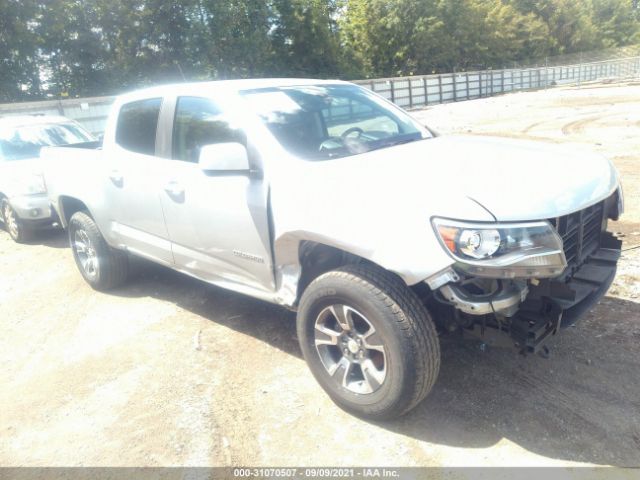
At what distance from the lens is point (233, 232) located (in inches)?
132

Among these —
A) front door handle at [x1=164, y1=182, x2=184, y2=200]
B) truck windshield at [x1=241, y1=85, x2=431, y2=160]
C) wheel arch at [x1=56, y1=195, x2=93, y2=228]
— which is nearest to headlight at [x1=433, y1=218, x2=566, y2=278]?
truck windshield at [x1=241, y1=85, x2=431, y2=160]

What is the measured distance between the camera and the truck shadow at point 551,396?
2631 millimetres

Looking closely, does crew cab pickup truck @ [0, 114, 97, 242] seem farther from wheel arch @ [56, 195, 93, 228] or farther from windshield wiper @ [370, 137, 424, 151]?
windshield wiper @ [370, 137, 424, 151]

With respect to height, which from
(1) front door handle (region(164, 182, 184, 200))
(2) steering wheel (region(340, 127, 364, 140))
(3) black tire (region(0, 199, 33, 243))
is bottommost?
(3) black tire (region(0, 199, 33, 243))

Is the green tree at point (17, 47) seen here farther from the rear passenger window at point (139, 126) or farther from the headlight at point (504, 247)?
the headlight at point (504, 247)

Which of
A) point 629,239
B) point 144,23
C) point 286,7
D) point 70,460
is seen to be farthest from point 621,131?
point 286,7

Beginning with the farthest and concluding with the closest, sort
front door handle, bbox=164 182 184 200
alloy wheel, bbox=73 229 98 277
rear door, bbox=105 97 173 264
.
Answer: alloy wheel, bbox=73 229 98 277 → rear door, bbox=105 97 173 264 → front door handle, bbox=164 182 184 200

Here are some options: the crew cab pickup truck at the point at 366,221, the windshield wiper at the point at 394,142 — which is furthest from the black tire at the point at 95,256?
the windshield wiper at the point at 394,142

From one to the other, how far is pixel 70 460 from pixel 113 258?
2408 mm

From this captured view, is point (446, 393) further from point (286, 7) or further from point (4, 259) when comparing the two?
point (286, 7)

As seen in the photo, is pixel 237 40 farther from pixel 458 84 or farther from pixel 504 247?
pixel 504 247

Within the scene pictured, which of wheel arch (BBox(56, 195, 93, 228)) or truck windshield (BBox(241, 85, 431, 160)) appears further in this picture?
wheel arch (BBox(56, 195, 93, 228))

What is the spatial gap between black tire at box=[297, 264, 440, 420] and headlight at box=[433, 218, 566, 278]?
1.19 ft

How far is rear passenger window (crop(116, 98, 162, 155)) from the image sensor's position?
4062 millimetres
